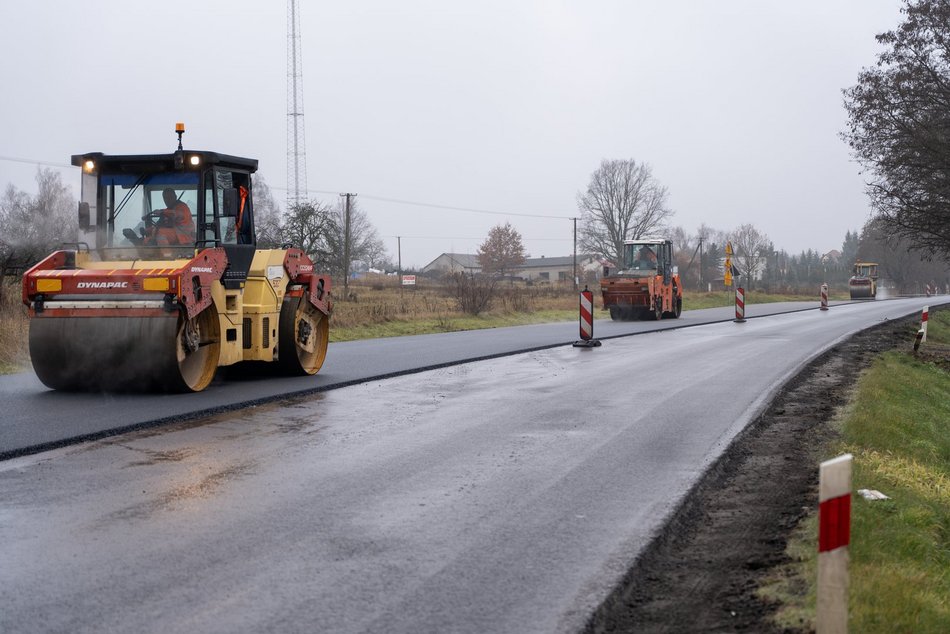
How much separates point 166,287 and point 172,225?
1468mm

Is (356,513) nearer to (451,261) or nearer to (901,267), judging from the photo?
(901,267)

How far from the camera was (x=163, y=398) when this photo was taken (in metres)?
10.3

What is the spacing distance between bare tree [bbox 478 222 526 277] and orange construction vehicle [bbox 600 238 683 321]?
7705cm

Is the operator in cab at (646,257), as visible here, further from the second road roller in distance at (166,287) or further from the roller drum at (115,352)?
the roller drum at (115,352)

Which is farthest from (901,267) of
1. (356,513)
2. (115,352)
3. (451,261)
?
(356,513)

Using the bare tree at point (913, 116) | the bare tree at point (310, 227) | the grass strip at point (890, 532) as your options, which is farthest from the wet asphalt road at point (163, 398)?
the bare tree at point (310, 227)

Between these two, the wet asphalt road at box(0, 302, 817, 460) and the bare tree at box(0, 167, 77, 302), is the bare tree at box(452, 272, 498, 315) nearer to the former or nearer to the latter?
the wet asphalt road at box(0, 302, 817, 460)

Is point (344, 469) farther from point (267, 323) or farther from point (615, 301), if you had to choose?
point (615, 301)

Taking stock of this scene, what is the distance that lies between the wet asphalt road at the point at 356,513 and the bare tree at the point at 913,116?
16789 millimetres

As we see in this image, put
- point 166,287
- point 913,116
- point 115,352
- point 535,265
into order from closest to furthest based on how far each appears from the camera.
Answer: point 166,287, point 115,352, point 913,116, point 535,265

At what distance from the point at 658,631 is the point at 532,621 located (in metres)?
0.52

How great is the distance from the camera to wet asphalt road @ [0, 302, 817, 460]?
825 centimetres

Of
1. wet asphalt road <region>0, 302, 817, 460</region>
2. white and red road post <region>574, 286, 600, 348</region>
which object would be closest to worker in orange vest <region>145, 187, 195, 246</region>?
wet asphalt road <region>0, 302, 817, 460</region>

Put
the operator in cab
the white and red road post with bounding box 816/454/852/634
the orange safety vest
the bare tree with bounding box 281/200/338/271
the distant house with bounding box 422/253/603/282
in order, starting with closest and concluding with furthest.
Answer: the white and red road post with bounding box 816/454/852/634 → the orange safety vest → the operator in cab → the bare tree with bounding box 281/200/338/271 → the distant house with bounding box 422/253/603/282
